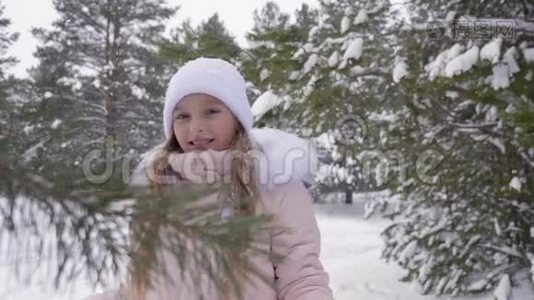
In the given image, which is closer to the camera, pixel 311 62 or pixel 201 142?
pixel 201 142

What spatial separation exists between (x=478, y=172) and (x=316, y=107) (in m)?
2.31

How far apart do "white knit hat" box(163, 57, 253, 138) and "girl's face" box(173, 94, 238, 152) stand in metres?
0.03

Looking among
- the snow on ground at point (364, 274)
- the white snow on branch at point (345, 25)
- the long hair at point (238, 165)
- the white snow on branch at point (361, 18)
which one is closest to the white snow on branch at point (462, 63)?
the white snow on branch at point (361, 18)

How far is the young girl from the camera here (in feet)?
6.66

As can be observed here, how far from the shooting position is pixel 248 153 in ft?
7.37

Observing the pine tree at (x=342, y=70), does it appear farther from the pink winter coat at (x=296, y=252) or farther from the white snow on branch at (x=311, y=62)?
the pink winter coat at (x=296, y=252)

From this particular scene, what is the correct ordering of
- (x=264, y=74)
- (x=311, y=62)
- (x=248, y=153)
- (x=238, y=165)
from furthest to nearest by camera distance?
(x=264, y=74), (x=311, y=62), (x=248, y=153), (x=238, y=165)

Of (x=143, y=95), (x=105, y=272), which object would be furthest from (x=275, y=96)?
(x=143, y=95)

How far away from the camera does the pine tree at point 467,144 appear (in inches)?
205

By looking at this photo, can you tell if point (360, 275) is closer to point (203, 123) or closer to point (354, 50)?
point (354, 50)

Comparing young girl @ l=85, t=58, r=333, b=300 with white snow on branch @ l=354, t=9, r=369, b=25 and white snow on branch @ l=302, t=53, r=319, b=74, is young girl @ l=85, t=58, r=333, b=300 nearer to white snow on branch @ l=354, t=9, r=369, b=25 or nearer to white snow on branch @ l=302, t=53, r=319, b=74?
white snow on branch @ l=302, t=53, r=319, b=74

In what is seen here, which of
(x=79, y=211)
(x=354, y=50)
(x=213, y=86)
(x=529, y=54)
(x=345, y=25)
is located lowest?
(x=79, y=211)

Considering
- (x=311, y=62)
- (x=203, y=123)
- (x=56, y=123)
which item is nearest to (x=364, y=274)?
(x=311, y=62)

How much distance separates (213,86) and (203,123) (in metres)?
0.15
